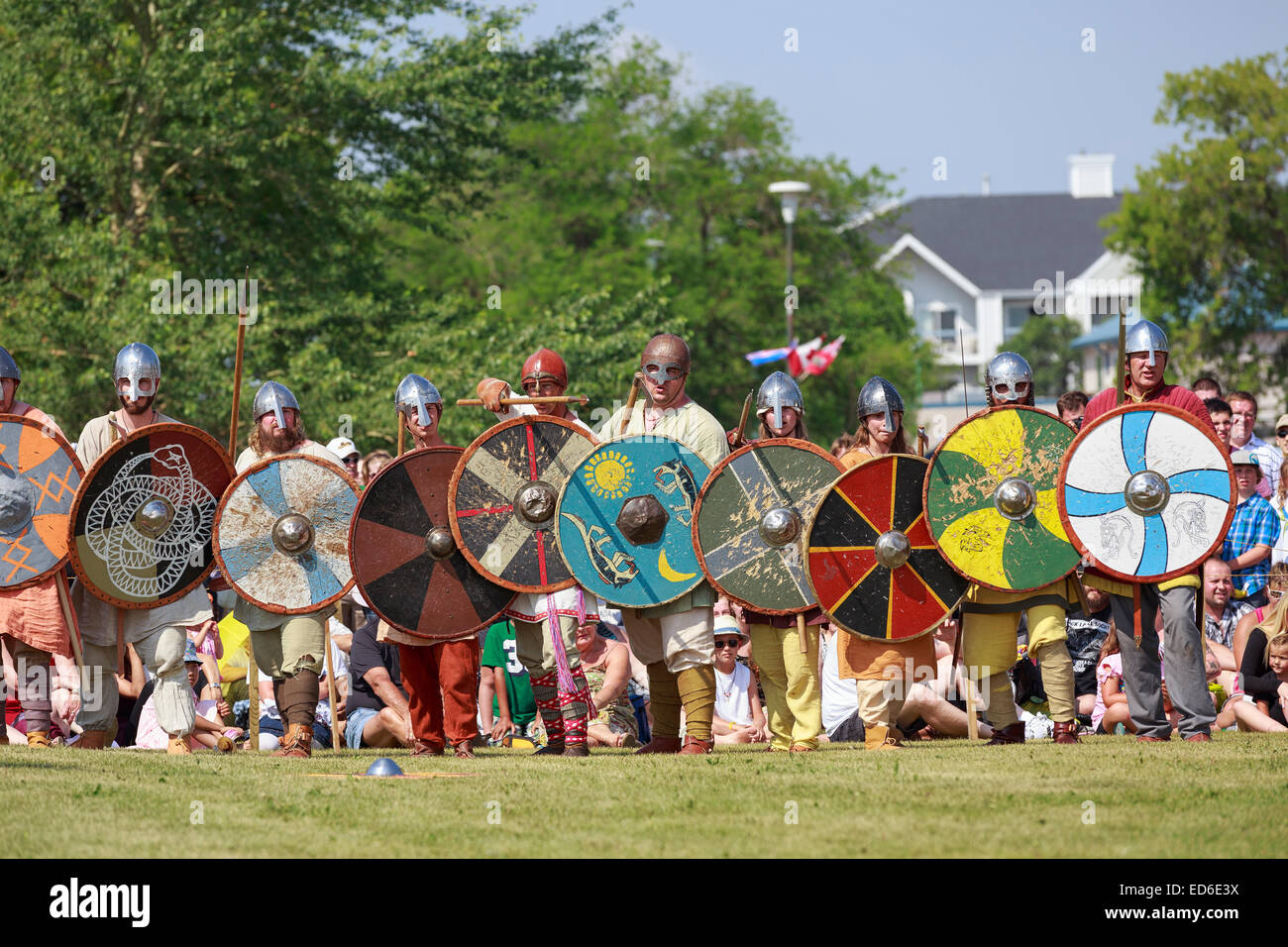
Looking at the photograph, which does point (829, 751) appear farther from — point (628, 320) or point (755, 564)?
point (628, 320)

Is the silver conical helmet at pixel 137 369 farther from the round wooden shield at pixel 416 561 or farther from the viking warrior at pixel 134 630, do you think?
the round wooden shield at pixel 416 561

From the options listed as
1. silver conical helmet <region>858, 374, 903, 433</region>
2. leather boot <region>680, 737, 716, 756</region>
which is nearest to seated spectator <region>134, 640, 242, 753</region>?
leather boot <region>680, 737, 716, 756</region>

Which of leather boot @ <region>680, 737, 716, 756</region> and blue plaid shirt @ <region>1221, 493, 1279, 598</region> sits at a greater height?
blue plaid shirt @ <region>1221, 493, 1279, 598</region>

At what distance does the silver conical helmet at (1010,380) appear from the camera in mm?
7770

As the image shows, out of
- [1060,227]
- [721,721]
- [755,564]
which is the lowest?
[721,721]

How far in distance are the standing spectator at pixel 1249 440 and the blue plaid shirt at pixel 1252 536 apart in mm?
691

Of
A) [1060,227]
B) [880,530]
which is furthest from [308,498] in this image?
[1060,227]

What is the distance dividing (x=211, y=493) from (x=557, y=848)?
367cm

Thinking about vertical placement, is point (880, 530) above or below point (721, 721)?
above

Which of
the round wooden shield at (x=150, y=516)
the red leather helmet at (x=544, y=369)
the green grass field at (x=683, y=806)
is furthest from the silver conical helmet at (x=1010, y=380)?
the round wooden shield at (x=150, y=516)

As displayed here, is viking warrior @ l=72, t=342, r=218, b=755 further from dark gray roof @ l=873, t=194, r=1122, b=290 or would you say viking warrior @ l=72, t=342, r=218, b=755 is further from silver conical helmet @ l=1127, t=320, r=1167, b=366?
dark gray roof @ l=873, t=194, r=1122, b=290

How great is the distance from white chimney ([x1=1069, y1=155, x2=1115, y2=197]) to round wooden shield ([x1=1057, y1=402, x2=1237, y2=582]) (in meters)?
70.3

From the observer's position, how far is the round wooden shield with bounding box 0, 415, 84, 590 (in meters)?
8.02

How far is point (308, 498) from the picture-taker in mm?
7965
